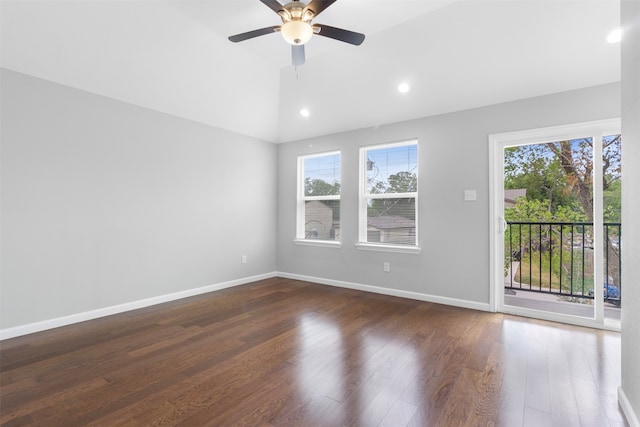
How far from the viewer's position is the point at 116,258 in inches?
130

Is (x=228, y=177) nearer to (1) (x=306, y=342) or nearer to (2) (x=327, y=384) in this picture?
(1) (x=306, y=342)

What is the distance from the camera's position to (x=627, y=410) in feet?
5.30

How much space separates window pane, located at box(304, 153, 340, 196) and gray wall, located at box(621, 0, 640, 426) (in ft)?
11.0

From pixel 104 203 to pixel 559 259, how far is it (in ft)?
16.4

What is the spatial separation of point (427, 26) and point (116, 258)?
397 cm

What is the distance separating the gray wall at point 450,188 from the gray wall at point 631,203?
5.01 feet

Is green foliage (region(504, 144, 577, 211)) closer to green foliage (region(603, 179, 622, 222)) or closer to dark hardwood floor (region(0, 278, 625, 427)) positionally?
green foliage (region(603, 179, 622, 222))

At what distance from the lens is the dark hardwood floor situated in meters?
1.65

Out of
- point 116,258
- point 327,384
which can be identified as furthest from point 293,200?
point 327,384

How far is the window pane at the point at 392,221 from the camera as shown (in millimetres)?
4074

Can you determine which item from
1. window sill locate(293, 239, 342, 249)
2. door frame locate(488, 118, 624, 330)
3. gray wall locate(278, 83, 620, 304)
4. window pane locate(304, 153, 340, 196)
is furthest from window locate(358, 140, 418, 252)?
door frame locate(488, 118, 624, 330)

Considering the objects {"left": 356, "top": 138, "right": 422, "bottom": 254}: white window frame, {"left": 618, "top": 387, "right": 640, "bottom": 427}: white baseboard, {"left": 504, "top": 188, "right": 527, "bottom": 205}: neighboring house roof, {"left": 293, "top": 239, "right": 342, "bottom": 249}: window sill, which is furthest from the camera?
{"left": 293, "top": 239, "right": 342, "bottom": 249}: window sill

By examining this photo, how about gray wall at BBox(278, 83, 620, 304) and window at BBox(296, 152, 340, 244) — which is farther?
window at BBox(296, 152, 340, 244)

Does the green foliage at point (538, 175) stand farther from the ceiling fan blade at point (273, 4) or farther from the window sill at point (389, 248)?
the ceiling fan blade at point (273, 4)
